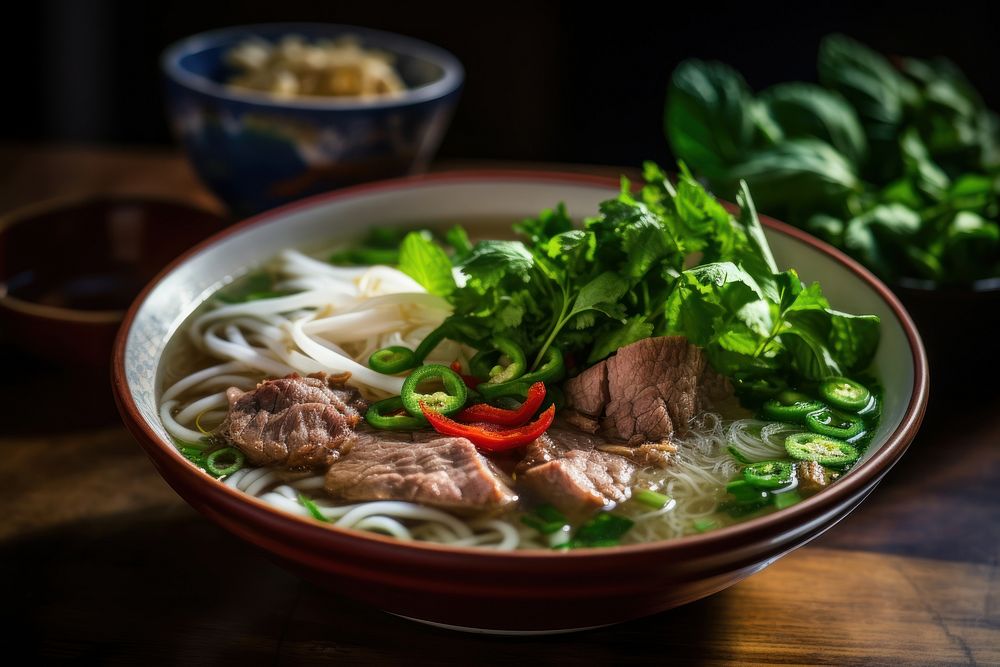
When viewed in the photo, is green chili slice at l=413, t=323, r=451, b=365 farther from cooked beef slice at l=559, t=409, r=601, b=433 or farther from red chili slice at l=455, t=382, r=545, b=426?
cooked beef slice at l=559, t=409, r=601, b=433

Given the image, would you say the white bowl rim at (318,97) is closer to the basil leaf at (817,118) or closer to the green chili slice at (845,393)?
the basil leaf at (817,118)

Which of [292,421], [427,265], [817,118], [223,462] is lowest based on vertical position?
[223,462]

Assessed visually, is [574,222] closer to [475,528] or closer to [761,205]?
[761,205]

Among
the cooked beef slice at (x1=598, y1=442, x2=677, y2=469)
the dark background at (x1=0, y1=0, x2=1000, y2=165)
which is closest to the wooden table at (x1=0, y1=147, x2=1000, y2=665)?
the cooked beef slice at (x1=598, y1=442, x2=677, y2=469)

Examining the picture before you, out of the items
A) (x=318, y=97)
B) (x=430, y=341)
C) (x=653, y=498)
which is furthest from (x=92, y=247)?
(x=653, y=498)

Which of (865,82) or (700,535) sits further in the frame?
(865,82)

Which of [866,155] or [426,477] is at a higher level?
[866,155]

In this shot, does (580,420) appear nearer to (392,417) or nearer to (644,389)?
(644,389)
